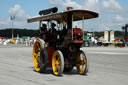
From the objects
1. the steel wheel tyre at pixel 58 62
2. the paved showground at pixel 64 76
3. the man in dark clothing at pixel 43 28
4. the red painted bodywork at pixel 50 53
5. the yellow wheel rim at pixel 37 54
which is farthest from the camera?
the man in dark clothing at pixel 43 28

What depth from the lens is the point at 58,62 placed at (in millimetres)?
10094

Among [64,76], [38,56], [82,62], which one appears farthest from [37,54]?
[82,62]

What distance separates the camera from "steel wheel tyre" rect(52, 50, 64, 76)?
31.8 feet

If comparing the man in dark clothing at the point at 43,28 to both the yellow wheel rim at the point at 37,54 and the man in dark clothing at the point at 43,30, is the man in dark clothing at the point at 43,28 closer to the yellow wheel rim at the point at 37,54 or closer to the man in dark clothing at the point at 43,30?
the man in dark clothing at the point at 43,30

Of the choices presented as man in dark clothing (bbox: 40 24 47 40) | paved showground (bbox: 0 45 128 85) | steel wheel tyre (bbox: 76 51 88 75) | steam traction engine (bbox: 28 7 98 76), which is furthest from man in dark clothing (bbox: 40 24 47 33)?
steel wheel tyre (bbox: 76 51 88 75)

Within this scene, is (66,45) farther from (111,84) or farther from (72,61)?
(111,84)

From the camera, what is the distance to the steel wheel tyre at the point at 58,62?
9.68 meters

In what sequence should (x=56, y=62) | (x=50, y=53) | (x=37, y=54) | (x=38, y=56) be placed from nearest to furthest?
(x=56, y=62) → (x=50, y=53) → (x=38, y=56) → (x=37, y=54)

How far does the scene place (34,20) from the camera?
39.6ft

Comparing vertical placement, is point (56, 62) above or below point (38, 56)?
below

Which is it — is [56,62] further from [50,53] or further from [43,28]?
[43,28]

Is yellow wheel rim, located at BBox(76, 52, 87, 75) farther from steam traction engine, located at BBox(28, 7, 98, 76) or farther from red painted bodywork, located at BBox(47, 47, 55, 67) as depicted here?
red painted bodywork, located at BBox(47, 47, 55, 67)

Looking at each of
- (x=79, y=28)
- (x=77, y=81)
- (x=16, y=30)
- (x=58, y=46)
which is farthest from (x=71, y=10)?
(x=16, y=30)

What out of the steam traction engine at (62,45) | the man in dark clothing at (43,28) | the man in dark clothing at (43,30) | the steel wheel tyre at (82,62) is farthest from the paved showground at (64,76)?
the man in dark clothing at (43,28)
